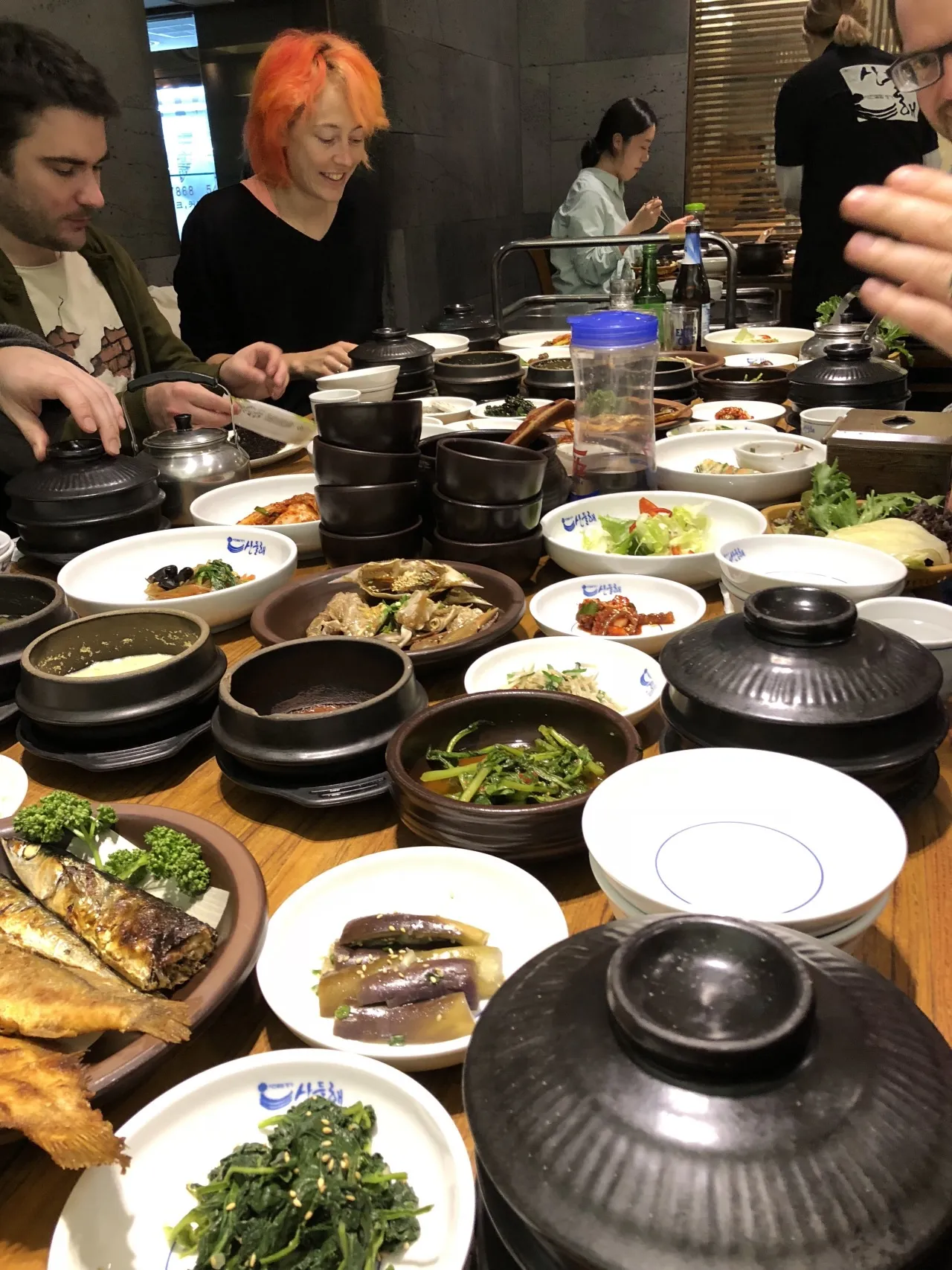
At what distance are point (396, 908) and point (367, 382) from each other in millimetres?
2157

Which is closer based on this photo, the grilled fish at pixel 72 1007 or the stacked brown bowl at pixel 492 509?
the grilled fish at pixel 72 1007

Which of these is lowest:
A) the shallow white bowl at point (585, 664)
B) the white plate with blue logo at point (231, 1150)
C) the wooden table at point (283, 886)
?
the wooden table at point (283, 886)

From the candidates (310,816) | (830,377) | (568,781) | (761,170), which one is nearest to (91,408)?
(310,816)

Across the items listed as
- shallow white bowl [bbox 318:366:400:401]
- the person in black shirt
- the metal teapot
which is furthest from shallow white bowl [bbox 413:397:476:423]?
the person in black shirt

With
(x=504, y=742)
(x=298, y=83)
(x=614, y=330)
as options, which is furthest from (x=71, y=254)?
(x=504, y=742)

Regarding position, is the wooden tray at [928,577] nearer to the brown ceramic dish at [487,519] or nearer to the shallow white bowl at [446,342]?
the brown ceramic dish at [487,519]

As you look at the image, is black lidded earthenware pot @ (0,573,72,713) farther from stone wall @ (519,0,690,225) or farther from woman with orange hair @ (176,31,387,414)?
stone wall @ (519,0,690,225)

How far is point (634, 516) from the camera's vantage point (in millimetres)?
2396

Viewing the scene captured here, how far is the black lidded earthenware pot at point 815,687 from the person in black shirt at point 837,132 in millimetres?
4521

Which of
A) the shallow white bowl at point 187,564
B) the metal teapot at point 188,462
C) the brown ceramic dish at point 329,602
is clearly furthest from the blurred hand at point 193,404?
the brown ceramic dish at point 329,602

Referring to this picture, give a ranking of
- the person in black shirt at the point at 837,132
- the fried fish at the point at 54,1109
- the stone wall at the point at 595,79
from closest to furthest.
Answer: the fried fish at the point at 54,1109 → the person in black shirt at the point at 837,132 → the stone wall at the point at 595,79

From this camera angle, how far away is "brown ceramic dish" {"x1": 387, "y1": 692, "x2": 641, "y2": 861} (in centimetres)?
118

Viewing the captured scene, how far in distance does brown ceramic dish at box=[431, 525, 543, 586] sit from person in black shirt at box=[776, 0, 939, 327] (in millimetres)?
3920

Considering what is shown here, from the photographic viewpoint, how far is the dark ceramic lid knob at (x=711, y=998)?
1.99 feet
